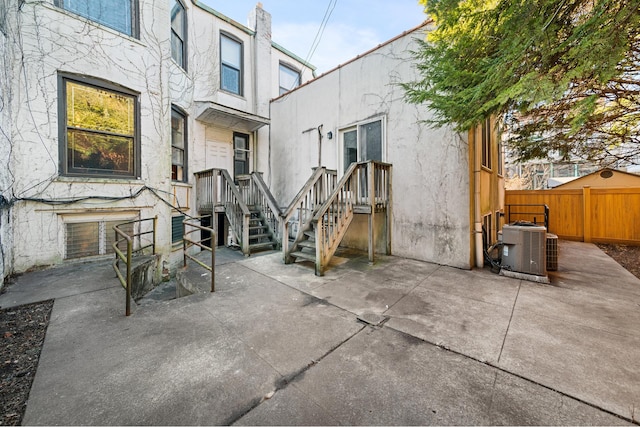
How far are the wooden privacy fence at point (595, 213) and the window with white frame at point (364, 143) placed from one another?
694 cm

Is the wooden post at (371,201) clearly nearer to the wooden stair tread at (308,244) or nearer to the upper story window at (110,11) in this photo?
the wooden stair tread at (308,244)

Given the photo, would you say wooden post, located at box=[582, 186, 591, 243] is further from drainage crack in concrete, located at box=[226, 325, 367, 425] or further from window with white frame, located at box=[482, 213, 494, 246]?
drainage crack in concrete, located at box=[226, 325, 367, 425]

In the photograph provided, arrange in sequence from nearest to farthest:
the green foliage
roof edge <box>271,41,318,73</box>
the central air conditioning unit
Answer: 1. the green foliage
2. the central air conditioning unit
3. roof edge <box>271,41,318,73</box>

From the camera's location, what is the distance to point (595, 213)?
25.2 ft

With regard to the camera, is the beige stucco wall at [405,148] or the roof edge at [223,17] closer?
the beige stucco wall at [405,148]

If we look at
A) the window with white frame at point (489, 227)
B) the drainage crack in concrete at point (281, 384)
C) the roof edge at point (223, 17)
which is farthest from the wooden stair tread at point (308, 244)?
the roof edge at point (223, 17)

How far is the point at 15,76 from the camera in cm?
395

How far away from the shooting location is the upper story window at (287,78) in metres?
9.94

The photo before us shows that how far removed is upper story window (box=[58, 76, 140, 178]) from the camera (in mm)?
4473

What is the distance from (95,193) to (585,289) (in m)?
8.56

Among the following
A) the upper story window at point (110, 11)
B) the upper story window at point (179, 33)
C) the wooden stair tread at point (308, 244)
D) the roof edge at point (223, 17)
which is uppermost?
the roof edge at point (223, 17)

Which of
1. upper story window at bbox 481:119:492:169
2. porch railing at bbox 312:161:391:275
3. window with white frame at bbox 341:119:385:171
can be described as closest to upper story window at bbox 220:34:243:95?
window with white frame at bbox 341:119:385:171

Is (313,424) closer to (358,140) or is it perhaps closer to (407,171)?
(407,171)

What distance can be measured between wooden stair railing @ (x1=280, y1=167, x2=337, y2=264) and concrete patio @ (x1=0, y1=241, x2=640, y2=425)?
1.44 metres
